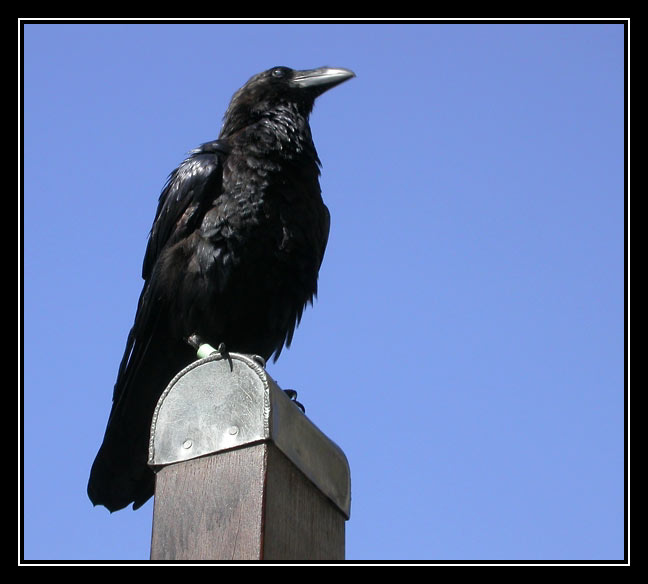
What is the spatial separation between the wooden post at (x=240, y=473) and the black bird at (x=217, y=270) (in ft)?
6.05

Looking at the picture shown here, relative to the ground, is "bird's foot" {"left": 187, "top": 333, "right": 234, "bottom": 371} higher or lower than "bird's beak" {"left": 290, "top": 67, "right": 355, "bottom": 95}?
lower

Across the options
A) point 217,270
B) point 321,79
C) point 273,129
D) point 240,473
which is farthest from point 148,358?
point 240,473

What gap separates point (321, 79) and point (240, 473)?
13.1 feet

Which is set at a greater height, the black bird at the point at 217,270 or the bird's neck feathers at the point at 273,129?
the bird's neck feathers at the point at 273,129

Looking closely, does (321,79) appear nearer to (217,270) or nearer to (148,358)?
(217,270)

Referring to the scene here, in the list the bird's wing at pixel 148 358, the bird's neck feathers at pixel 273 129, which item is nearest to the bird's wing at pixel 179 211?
the bird's wing at pixel 148 358

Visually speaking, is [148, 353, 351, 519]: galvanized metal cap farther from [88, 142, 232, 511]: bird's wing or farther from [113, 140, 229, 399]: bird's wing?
[113, 140, 229, 399]: bird's wing

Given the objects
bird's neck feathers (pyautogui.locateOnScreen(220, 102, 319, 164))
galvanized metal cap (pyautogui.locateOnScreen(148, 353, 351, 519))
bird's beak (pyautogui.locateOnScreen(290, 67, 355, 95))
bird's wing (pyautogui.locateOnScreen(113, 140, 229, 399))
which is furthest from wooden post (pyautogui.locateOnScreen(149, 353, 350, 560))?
bird's beak (pyautogui.locateOnScreen(290, 67, 355, 95))

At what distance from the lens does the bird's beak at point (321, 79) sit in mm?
6434

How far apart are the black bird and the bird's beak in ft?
2.35

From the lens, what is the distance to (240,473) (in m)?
2.93

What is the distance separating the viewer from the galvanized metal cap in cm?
304

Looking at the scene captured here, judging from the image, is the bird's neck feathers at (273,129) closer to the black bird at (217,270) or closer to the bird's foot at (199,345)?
the black bird at (217,270)

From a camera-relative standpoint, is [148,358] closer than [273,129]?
Yes
